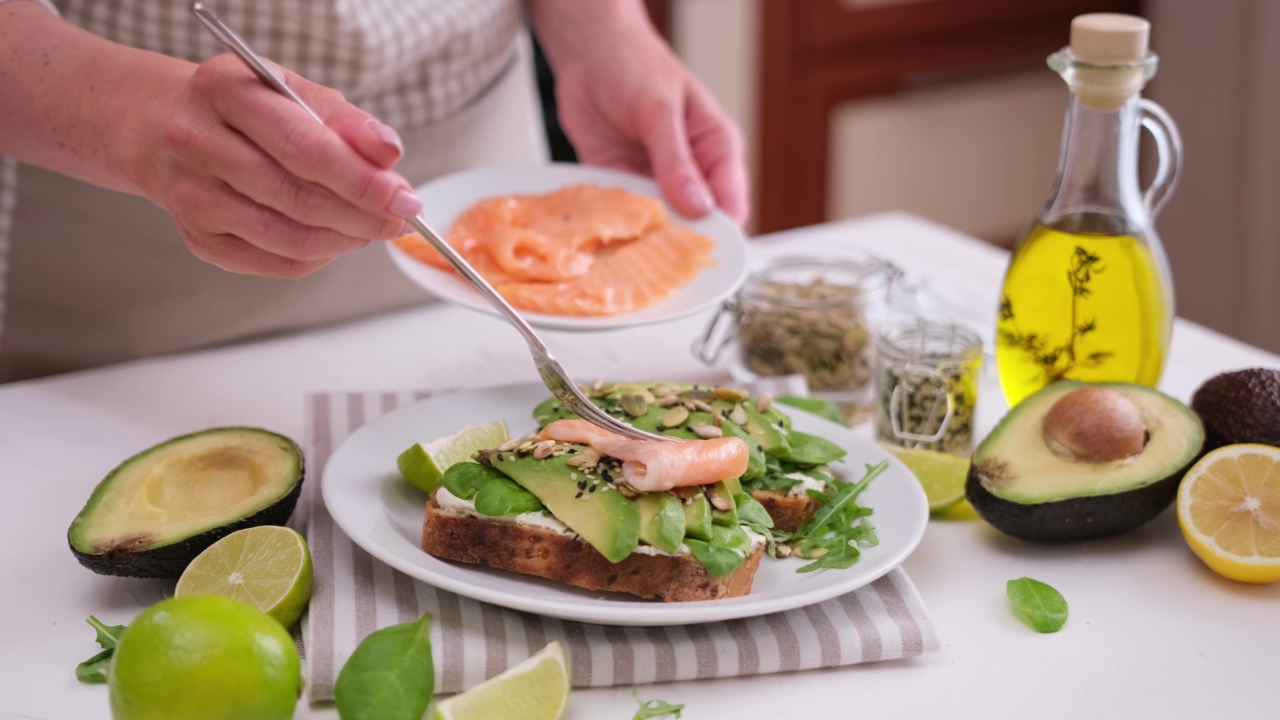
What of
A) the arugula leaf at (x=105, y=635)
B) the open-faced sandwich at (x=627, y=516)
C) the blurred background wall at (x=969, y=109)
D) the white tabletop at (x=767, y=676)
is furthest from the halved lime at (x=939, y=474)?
the blurred background wall at (x=969, y=109)

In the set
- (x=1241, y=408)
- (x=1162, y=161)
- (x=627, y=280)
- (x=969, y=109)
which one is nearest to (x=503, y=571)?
(x=627, y=280)

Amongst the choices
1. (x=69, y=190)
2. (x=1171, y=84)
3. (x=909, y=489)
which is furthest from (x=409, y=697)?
(x=1171, y=84)

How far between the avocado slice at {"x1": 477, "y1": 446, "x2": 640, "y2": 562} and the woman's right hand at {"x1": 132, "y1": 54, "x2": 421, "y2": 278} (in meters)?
0.23

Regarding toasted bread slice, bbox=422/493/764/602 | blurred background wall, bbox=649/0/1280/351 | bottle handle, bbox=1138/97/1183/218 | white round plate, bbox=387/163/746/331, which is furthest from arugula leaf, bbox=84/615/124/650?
blurred background wall, bbox=649/0/1280/351

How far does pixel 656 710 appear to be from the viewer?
938mm

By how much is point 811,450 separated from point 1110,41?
1.70 feet

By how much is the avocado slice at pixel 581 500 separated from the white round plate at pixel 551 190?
0.29m

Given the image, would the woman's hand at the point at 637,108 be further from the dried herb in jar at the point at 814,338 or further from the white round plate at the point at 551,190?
the dried herb in jar at the point at 814,338

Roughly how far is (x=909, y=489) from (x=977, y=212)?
9.57 feet

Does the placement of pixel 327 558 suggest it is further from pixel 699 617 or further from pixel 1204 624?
pixel 1204 624

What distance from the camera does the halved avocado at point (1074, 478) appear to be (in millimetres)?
1136

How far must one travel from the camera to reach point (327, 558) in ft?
3.55

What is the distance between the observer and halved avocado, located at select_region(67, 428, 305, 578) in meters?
1.02

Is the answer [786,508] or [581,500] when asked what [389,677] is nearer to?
[581,500]
